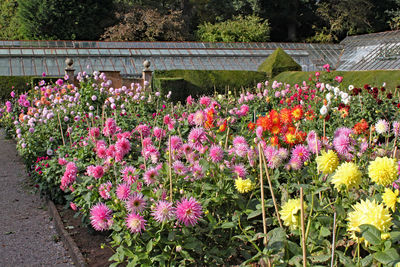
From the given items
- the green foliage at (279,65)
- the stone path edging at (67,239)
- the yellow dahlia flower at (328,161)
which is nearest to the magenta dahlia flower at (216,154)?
the yellow dahlia flower at (328,161)

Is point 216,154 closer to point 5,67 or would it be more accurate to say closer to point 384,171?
point 384,171

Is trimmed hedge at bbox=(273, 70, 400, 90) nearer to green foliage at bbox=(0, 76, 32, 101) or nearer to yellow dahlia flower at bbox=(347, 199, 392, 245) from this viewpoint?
yellow dahlia flower at bbox=(347, 199, 392, 245)

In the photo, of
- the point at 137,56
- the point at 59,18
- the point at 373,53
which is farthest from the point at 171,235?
the point at 59,18

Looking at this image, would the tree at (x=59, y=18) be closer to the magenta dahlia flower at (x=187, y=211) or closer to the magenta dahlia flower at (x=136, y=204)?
the magenta dahlia flower at (x=136, y=204)

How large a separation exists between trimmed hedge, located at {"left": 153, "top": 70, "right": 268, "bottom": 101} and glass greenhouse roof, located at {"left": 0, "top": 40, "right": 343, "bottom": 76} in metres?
2.31

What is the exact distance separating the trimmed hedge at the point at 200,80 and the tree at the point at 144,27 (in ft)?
32.1

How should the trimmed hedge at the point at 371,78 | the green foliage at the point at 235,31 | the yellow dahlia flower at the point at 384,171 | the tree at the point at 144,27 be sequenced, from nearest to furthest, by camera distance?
the yellow dahlia flower at the point at 384,171 → the trimmed hedge at the point at 371,78 → the tree at the point at 144,27 → the green foliage at the point at 235,31

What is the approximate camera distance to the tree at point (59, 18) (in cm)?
2161

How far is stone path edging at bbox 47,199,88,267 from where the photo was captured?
8.81 feet

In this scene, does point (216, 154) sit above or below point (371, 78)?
above

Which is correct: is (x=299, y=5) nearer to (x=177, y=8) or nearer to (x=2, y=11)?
(x=177, y=8)

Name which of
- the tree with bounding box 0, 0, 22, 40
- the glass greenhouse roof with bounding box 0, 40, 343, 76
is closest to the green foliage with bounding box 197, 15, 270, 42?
A: the glass greenhouse roof with bounding box 0, 40, 343, 76

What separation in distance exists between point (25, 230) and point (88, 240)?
27.5 inches

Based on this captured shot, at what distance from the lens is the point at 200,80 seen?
12.9m
